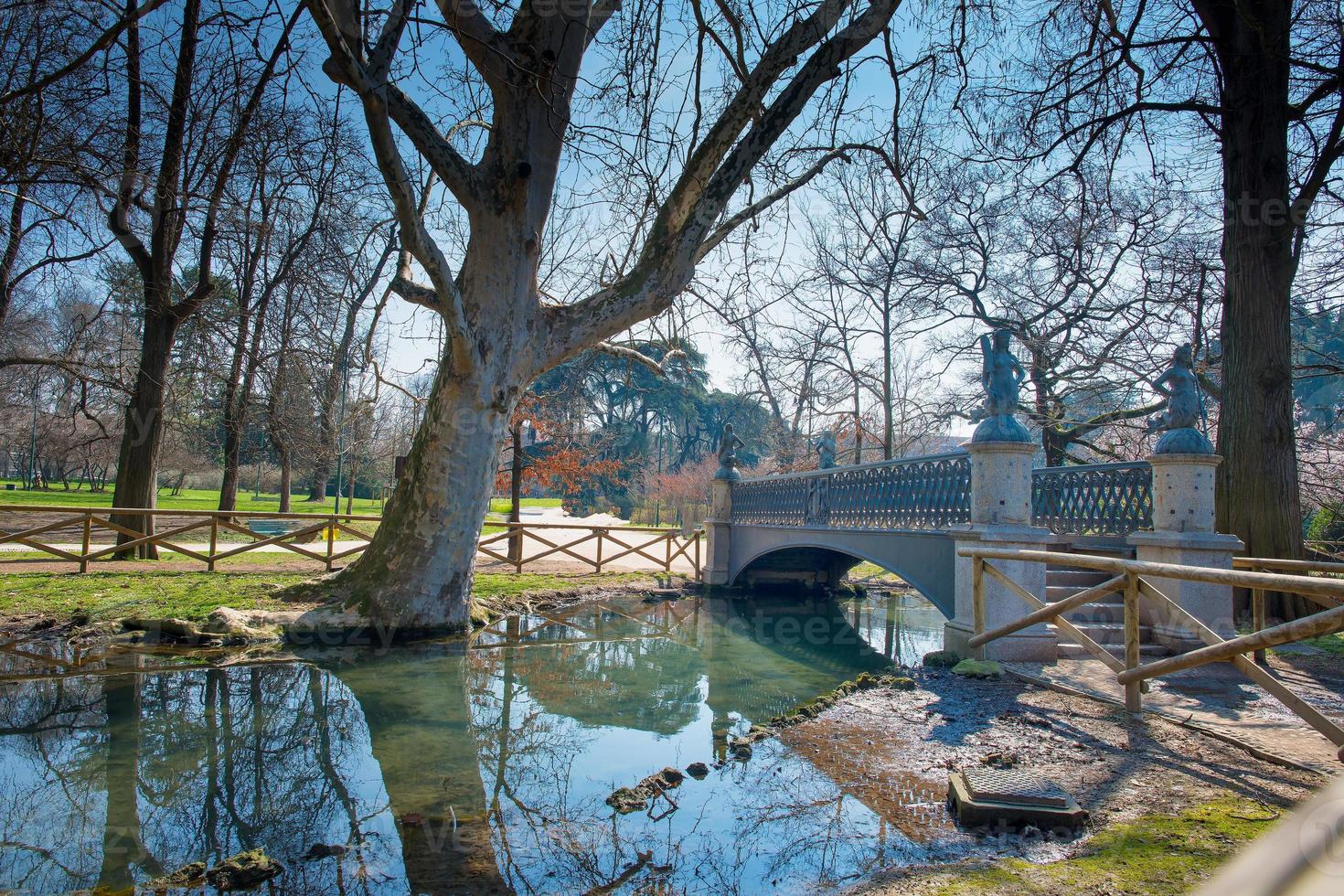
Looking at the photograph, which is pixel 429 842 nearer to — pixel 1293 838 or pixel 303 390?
pixel 1293 838

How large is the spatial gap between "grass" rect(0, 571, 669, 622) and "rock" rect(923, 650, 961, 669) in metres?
8.04

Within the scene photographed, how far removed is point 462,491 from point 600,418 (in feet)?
115

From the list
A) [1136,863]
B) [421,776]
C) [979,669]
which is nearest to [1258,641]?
[1136,863]

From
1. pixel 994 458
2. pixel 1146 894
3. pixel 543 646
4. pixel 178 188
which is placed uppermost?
pixel 178 188

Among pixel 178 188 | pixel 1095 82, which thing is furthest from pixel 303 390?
pixel 1095 82

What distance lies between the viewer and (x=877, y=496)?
455 inches

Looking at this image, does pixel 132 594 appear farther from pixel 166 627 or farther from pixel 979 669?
pixel 979 669

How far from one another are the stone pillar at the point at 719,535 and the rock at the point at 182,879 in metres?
15.3

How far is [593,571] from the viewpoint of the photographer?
19.0m

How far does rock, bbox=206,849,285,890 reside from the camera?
366cm

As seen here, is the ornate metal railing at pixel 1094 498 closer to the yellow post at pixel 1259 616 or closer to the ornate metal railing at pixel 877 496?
the ornate metal railing at pixel 877 496

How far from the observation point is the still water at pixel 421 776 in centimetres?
392

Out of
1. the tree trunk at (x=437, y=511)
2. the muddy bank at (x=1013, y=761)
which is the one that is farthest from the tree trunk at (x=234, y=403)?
the muddy bank at (x=1013, y=761)

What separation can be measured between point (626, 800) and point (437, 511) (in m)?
5.83
